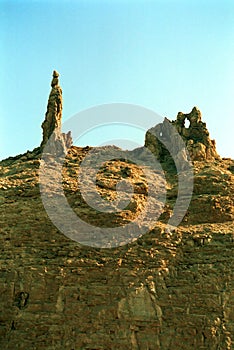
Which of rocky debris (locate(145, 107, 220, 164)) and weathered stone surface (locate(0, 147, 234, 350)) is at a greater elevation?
rocky debris (locate(145, 107, 220, 164))

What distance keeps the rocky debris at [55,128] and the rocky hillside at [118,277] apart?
501 cm

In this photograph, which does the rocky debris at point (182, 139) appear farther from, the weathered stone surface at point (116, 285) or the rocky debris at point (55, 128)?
the weathered stone surface at point (116, 285)

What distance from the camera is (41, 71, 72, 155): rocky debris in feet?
133

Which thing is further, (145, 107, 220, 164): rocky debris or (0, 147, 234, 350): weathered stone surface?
(145, 107, 220, 164): rocky debris

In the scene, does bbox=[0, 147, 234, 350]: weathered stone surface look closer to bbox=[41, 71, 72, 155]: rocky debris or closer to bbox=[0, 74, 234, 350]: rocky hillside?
bbox=[0, 74, 234, 350]: rocky hillside

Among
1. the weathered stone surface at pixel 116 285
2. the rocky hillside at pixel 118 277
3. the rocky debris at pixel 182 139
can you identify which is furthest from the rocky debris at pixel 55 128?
the rocky debris at pixel 182 139

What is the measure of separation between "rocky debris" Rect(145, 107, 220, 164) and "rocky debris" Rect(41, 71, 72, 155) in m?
7.67

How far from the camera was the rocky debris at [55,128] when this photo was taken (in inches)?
1591

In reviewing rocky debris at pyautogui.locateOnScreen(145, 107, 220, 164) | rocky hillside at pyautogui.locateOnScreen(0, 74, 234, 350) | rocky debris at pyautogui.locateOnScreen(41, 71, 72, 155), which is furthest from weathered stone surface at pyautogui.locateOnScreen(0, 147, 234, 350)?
rocky debris at pyautogui.locateOnScreen(145, 107, 220, 164)

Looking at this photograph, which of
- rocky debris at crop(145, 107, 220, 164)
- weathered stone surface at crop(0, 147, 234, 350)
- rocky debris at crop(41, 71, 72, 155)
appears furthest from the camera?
rocky debris at crop(145, 107, 220, 164)

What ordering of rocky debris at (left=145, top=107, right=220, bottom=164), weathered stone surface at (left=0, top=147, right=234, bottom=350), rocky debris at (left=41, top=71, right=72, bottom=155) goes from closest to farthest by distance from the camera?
weathered stone surface at (left=0, top=147, right=234, bottom=350)
rocky debris at (left=41, top=71, right=72, bottom=155)
rocky debris at (left=145, top=107, right=220, bottom=164)

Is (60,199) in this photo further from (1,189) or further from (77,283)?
(77,283)

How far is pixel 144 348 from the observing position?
91.0ft

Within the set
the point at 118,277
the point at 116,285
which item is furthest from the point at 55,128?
the point at 116,285
